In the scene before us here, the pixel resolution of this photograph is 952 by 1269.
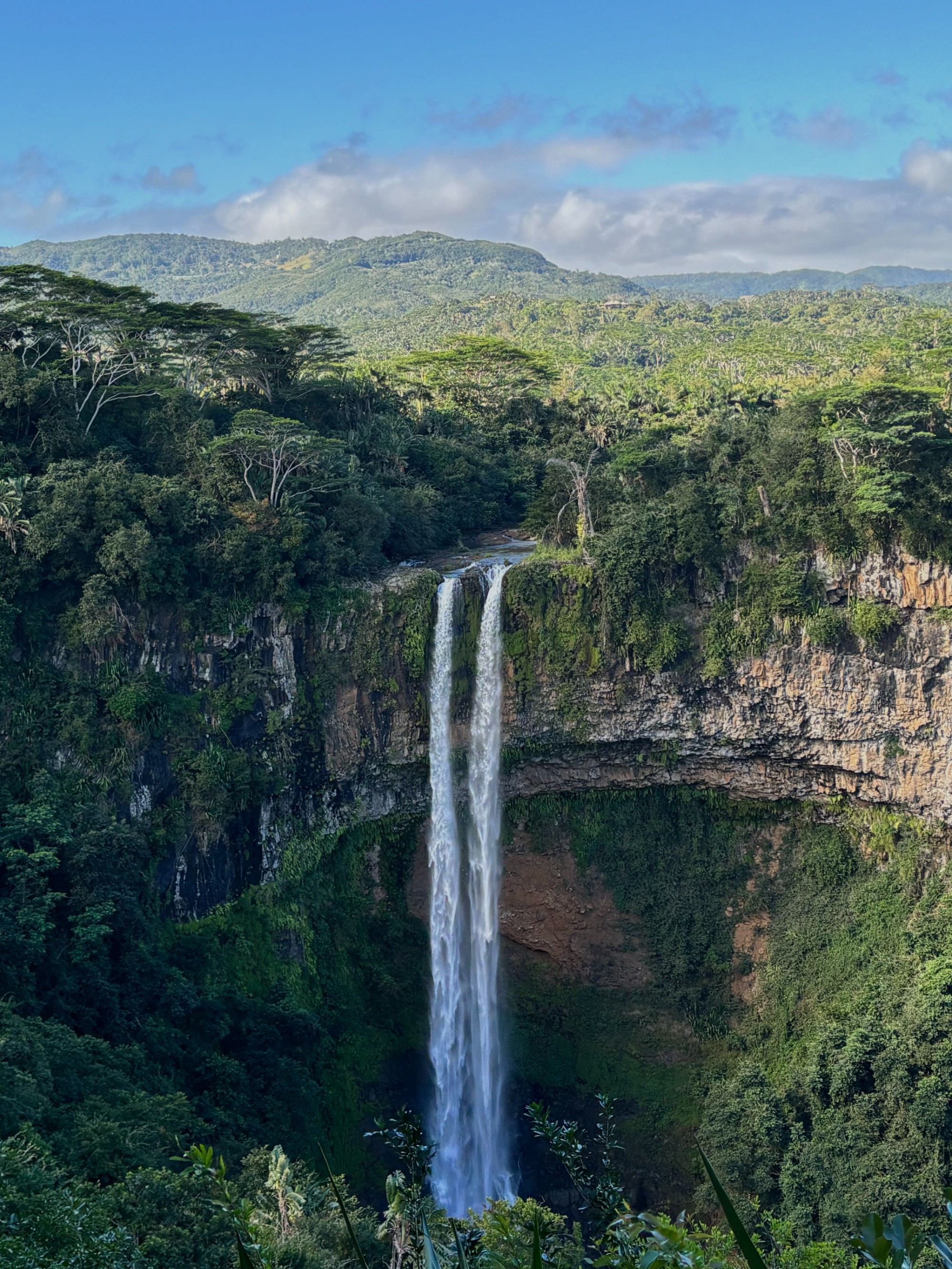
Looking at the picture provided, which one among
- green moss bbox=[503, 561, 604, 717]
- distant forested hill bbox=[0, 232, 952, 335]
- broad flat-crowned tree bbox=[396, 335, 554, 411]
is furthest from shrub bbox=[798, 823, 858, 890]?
distant forested hill bbox=[0, 232, 952, 335]

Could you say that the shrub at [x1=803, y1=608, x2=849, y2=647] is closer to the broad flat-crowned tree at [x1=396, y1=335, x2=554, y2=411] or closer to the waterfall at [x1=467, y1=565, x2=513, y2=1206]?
the waterfall at [x1=467, y1=565, x2=513, y2=1206]

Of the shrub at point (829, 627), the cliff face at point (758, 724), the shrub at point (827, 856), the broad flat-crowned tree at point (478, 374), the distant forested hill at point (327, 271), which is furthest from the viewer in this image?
the distant forested hill at point (327, 271)

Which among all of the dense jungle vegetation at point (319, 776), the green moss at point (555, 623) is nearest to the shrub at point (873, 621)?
the dense jungle vegetation at point (319, 776)

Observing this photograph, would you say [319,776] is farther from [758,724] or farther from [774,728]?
[774,728]

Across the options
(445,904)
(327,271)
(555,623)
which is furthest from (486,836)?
(327,271)

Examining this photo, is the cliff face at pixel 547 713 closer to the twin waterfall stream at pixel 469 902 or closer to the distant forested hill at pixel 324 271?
the twin waterfall stream at pixel 469 902
